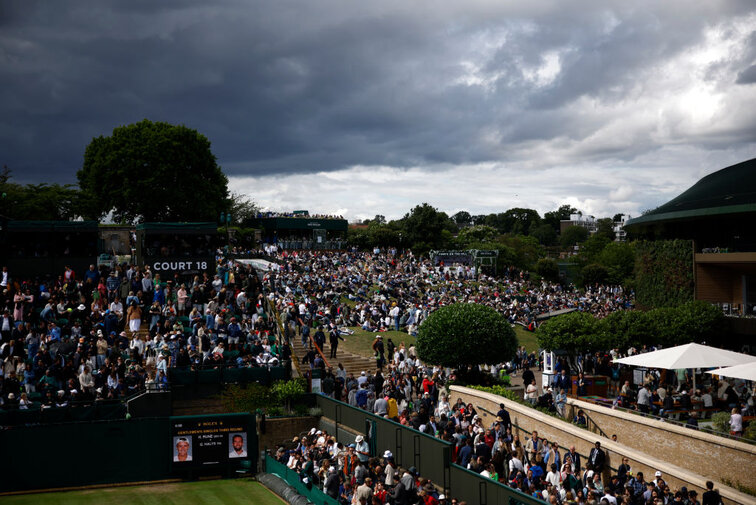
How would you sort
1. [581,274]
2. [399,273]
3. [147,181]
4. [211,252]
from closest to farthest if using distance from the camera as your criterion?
1. [211,252]
2. [399,273]
3. [147,181]
4. [581,274]

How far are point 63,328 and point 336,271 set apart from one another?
2523cm

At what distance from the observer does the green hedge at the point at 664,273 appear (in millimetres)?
35562

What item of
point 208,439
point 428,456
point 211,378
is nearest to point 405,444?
point 428,456

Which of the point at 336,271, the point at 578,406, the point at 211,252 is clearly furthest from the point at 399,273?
the point at 578,406

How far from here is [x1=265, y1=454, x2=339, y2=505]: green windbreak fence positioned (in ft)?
58.0

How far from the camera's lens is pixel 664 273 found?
3716cm

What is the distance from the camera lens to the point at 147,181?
5544 cm

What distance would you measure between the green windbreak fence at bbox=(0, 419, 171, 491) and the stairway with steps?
8.09m

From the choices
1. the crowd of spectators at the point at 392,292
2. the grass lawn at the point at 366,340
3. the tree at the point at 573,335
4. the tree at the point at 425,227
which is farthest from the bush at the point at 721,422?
the tree at the point at 425,227

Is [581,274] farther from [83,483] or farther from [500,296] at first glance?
[83,483]

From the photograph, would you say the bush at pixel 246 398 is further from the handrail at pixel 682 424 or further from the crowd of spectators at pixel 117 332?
the handrail at pixel 682 424

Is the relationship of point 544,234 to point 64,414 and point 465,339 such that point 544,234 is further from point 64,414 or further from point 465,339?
point 64,414

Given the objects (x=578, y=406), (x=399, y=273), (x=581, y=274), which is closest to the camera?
(x=578, y=406)

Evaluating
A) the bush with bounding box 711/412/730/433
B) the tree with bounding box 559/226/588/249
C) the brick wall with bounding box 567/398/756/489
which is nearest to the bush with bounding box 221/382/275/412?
the brick wall with bounding box 567/398/756/489
